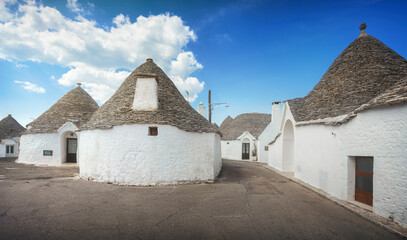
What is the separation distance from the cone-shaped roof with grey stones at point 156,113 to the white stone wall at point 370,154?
4.92 meters

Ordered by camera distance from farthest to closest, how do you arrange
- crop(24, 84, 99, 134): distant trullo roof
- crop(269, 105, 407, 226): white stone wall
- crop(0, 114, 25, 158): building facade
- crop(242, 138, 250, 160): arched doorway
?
crop(242, 138, 250, 160): arched doorway
crop(0, 114, 25, 158): building facade
crop(24, 84, 99, 134): distant trullo roof
crop(269, 105, 407, 226): white stone wall

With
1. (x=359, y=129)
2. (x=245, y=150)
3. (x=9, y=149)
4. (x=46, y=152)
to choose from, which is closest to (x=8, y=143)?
(x=9, y=149)

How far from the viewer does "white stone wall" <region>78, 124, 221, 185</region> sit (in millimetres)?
9273

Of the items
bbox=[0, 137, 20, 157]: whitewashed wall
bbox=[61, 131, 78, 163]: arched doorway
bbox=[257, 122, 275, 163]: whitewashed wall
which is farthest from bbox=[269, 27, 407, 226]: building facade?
bbox=[0, 137, 20, 157]: whitewashed wall

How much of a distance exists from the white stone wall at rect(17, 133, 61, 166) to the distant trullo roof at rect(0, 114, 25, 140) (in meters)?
14.2

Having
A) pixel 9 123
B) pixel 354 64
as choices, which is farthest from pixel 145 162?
pixel 9 123

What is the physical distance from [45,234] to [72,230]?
512mm

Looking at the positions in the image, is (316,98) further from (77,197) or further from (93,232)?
(77,197)

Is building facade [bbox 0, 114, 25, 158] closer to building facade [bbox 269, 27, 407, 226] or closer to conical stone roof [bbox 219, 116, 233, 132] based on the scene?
conical stone roof [bbox 219, 116, 233, 132]

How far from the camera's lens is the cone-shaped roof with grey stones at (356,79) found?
808 cm

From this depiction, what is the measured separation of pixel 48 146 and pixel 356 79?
849 inches

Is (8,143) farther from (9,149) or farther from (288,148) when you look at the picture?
(288,148)

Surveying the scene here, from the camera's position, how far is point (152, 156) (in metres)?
9.28

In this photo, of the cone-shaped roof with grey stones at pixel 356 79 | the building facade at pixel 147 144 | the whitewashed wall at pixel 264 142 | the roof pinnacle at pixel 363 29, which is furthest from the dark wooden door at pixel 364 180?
the whitewashed wall at pixel 264 142
